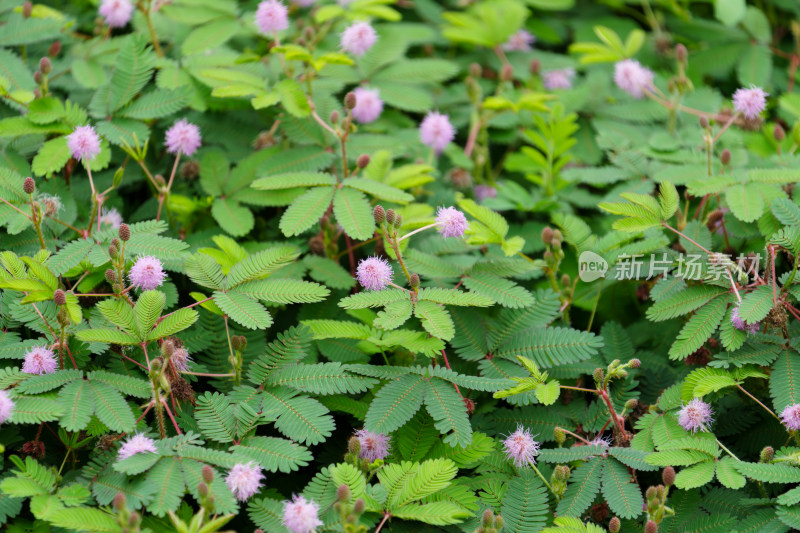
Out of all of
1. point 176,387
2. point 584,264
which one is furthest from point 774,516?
point 176,387

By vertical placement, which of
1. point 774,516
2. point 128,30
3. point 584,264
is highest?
point 128,30

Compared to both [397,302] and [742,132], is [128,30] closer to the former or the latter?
[397,302]

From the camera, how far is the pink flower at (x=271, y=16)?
2.45 metres

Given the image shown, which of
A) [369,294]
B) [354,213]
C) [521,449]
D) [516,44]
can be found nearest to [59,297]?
[369,294]

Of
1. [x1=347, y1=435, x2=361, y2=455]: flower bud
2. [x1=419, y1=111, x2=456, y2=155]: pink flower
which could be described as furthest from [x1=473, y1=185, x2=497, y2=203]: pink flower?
[x1=347, y1=435, x2=361, y2=455]: flower bud

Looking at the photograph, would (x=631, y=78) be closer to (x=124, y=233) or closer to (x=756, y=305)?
(x=756, y=305)

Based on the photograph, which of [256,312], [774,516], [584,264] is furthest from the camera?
[584,264]

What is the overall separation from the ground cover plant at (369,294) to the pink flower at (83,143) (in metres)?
0.02

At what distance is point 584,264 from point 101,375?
144cm

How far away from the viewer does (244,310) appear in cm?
186

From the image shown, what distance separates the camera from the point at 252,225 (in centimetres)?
232

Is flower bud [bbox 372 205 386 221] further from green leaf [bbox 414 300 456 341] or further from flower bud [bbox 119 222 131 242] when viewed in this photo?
flower bud [bbox 119 222 131 242]

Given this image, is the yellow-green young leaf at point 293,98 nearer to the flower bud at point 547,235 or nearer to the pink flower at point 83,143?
the pink flower at point 83,143

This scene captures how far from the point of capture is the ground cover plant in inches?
67.5
